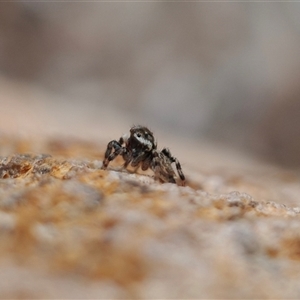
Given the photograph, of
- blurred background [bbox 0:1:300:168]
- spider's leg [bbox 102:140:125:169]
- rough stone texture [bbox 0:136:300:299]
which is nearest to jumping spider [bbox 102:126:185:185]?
spider's leg [bbox 102:140:125:169]

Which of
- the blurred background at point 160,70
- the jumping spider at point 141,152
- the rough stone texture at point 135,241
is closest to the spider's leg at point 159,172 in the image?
the jumping spider at point 141,152

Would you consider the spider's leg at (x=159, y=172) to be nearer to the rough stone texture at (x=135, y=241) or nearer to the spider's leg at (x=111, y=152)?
the spider's leg at (x=111, y=152)

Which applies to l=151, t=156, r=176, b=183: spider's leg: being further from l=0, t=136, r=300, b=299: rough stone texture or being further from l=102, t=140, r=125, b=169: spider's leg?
l=0, t=136, r=300, b=299: rough stone texture

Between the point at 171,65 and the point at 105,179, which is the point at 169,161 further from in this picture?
the point at 171,65

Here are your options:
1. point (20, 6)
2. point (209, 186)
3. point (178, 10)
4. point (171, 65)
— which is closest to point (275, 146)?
point (171, 65)

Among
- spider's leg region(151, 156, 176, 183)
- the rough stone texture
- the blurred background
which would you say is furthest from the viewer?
the blurred background

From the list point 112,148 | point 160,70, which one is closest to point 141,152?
point 112,148
